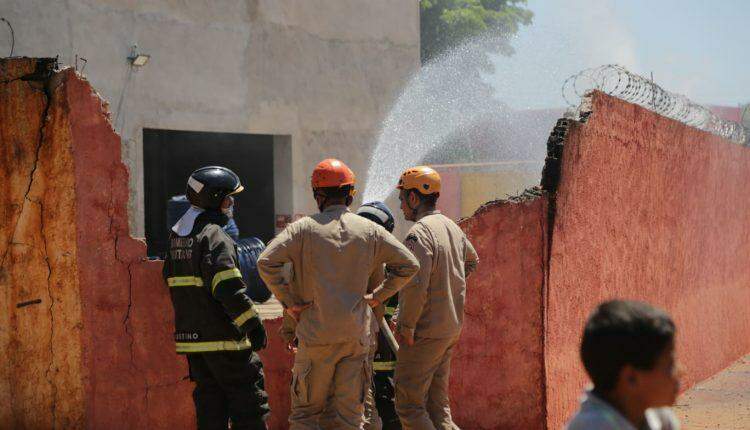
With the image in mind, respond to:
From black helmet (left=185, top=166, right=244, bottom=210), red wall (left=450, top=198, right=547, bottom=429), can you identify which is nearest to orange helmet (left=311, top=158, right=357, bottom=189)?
black helmet (left=185, top=166, right=244, bottom=210)

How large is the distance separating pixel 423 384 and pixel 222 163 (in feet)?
39.8

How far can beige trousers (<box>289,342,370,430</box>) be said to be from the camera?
474 centimetres

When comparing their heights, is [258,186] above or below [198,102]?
below

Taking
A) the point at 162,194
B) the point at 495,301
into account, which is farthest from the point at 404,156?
the point at 495,301

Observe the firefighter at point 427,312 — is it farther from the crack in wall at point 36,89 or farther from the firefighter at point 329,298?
the crack in wall at point 36,89

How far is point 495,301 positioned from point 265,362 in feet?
5.52

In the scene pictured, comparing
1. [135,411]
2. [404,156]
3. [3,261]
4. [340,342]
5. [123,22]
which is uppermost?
[123,22]

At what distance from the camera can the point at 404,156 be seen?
62.4 ft

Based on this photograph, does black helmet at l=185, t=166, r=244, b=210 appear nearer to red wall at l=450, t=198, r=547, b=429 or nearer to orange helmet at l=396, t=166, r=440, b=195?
orange helmet at l=396, t=166, r=440, b=195

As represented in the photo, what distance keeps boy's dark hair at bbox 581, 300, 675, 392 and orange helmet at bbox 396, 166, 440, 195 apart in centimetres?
326

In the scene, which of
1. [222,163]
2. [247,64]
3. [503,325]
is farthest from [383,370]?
[222,163]

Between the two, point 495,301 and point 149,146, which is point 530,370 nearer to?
point 495,301

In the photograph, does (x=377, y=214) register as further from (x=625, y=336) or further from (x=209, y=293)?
(x=625, y=336)

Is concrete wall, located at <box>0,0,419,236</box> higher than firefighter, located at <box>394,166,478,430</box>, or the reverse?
concrete wall, located at <box>0,0,419,236</box>
